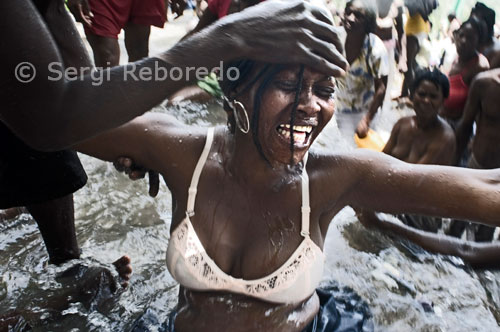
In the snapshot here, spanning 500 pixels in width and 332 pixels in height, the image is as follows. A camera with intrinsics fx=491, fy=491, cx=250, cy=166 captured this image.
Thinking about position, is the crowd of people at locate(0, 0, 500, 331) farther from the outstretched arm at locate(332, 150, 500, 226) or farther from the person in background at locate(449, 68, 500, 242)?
the person in background at locate(449, 68, 500, 242)

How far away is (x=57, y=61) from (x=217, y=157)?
0.92 meters

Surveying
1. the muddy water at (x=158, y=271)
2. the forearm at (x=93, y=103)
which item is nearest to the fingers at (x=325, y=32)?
the forearm at (x=93, y=103)

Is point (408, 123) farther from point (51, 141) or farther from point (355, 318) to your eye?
point (51, 141)

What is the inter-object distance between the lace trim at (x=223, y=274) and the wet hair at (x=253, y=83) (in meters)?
0.43

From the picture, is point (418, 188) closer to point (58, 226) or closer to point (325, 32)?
point (325, 32)

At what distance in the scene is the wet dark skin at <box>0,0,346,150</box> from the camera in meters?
1.23

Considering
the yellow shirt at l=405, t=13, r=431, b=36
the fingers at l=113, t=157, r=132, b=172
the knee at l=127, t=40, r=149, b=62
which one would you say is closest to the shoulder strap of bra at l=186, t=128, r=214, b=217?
the fingers at l=113, t=157, r=132, b=172

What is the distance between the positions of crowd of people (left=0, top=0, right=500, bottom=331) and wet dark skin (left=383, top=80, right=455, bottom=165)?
6.54 feet

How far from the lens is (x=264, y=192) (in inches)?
80.7

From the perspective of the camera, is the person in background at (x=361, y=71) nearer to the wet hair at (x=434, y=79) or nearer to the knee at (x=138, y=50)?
the wet hair at (x=434, y=79)

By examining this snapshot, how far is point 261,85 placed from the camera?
1.82 m

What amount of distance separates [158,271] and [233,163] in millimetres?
1219

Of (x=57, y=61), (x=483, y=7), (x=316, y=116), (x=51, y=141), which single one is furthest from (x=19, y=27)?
(x=483, y=7)

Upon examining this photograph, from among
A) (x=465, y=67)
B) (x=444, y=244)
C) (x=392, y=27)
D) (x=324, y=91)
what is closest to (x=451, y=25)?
(x=392, y=27)
